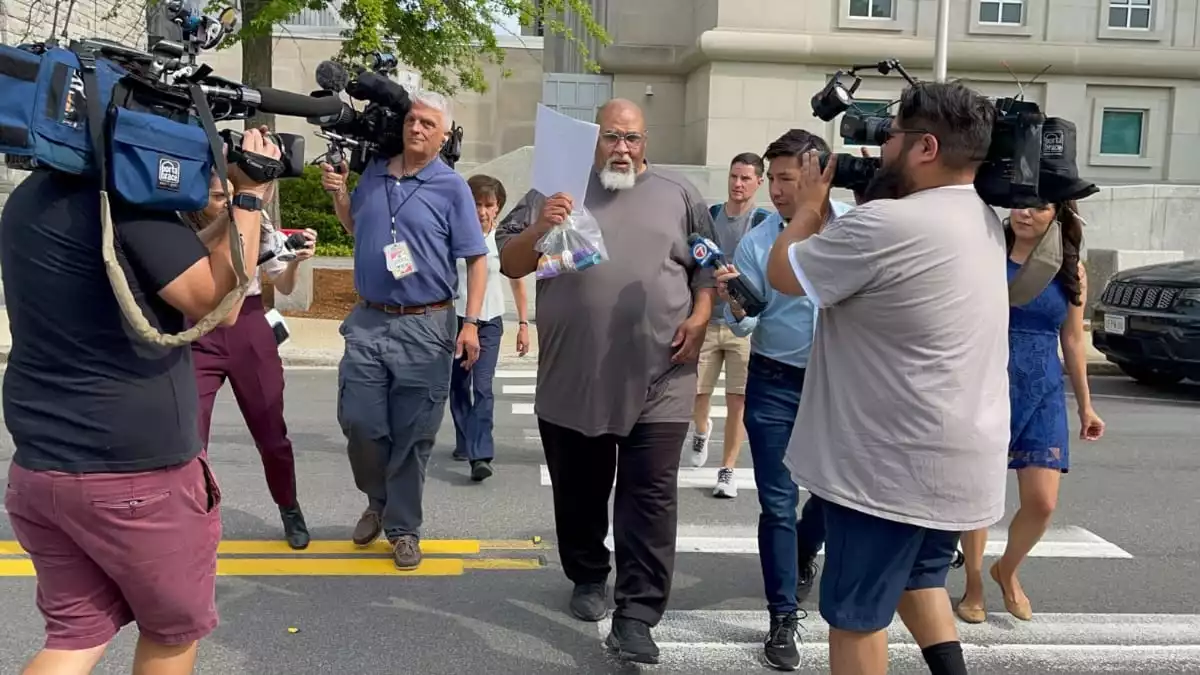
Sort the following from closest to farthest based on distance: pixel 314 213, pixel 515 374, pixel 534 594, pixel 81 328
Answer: pixel 81 328
pixel 534 594
pixel 515 374
pixel 314 213

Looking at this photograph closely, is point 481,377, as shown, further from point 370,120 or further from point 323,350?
point 323,350

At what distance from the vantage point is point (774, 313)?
4004 millimetres

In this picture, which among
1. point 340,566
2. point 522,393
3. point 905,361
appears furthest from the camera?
point 522,393

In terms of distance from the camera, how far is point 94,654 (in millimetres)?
2479

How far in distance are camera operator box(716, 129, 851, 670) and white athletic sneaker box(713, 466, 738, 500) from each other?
2032 millimetres

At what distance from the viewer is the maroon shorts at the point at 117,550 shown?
7.67ft

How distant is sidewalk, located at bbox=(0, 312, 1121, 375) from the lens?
11.0 meters

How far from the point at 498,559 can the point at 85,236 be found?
2.94 metres

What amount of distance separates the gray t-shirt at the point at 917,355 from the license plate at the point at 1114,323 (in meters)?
8.33

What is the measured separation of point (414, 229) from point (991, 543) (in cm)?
326

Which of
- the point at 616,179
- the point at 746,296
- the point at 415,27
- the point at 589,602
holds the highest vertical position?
the point at 415,27

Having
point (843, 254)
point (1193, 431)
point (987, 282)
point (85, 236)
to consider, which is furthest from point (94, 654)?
point (1193, 431)

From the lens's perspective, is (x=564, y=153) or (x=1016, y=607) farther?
(x=1016, y=607)

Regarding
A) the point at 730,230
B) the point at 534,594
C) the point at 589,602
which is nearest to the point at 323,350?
the point at 730,230
